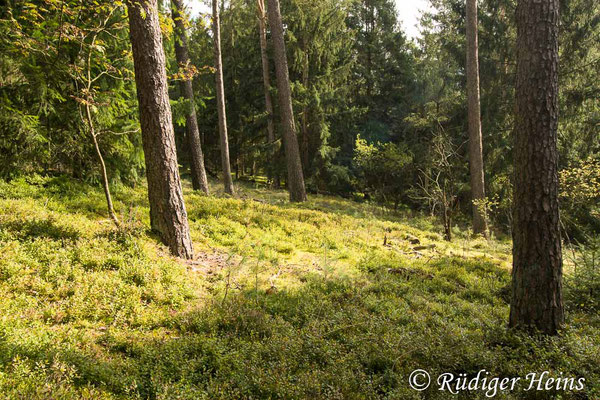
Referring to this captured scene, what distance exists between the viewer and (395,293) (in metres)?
5.94

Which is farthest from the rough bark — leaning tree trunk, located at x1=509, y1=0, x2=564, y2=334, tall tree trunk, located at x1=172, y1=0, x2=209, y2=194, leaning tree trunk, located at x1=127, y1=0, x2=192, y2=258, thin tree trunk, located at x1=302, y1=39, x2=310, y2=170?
leaning tree trunk, located at x1=509, y1=0, x2=564, y2=334

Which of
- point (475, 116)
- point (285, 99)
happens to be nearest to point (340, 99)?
point (285, 99)

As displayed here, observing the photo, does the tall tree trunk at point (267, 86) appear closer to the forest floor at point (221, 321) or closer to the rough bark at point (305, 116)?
the rough bark at point (305, 116)

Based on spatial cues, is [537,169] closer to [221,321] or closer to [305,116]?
[221,321]

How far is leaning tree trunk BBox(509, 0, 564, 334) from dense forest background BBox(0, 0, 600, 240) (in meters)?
3.78

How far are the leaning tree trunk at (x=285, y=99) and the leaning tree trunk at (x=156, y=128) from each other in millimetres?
7302

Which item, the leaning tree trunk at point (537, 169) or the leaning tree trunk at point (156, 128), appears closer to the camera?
the leaning tree trunk at point (537, 169)

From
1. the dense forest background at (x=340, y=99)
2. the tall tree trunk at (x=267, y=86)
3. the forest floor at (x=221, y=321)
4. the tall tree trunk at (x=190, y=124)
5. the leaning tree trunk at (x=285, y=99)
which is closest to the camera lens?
the forest floor at (x=221, y=321)

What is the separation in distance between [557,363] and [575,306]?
106 inches

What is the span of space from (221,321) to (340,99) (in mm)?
16554

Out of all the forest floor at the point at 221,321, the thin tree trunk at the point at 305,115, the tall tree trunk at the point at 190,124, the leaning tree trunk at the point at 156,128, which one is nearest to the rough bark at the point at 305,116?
the thin tree trunk at the point at 305,115

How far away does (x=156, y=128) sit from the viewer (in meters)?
5.95

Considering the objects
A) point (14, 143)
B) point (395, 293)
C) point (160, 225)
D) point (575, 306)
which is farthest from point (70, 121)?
point (575, 306)

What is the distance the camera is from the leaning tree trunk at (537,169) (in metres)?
4.02
